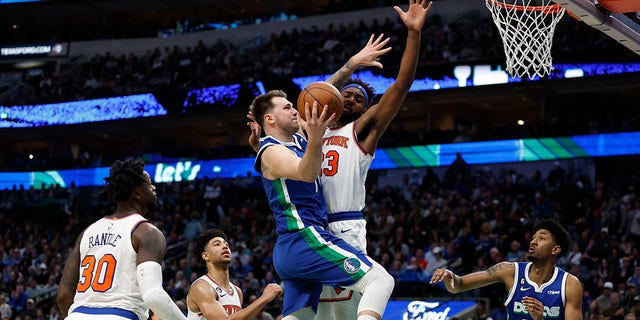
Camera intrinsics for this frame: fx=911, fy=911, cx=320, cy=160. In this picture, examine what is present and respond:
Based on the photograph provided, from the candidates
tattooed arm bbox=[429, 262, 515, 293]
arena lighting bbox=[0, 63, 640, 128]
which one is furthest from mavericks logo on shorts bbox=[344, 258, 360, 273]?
arena lighting bbox=[0, 63, 640, 128]

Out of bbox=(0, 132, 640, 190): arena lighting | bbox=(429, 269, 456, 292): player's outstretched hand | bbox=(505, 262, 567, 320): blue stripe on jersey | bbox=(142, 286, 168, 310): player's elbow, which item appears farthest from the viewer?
bbox=(0, 132, 640, 190): arena lighting

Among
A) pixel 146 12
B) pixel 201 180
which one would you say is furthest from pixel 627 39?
pixel 146 12

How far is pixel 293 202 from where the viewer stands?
17.7 ft

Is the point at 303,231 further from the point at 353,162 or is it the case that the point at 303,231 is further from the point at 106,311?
the point at 106,311

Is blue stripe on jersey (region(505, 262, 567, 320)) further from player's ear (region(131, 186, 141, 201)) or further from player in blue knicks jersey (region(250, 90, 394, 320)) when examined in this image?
player's ear (region(131, 186, 141, 201))

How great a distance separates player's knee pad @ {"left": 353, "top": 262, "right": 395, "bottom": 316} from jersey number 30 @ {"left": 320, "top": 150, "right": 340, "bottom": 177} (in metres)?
0.78

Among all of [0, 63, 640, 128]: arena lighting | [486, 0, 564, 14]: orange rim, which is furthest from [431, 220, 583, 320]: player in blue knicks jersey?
[0, 63, 640, 128]: arena lighting

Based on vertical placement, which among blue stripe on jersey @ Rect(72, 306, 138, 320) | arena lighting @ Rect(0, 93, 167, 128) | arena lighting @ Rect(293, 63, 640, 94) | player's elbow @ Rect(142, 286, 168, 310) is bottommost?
blue stripe on jersey @ Rect(72, 306, 138, 320)

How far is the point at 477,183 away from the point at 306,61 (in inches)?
326

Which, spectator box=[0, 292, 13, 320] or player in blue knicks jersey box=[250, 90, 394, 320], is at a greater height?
spectator box=[0, 292, 13, 320]

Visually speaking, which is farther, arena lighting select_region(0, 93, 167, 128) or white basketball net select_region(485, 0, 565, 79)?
arena lighting select_region(0, 93, 167, 128)

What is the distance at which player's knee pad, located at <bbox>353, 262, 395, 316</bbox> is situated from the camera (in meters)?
5.10

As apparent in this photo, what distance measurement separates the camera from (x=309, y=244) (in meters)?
5.27

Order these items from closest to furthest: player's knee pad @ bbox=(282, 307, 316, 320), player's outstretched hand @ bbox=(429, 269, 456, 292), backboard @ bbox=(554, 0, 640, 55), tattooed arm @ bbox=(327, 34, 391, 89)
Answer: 1. player's knee pad @ bbox=(282, 307, 316, 320)
2. tattooed arm @ bbox=(327, 34, 391, 89)
3. player's outstretched hand @ bbox=(429, 269, 456, 292)
4. backboard @ bbox=(554, 0, 640, 55)
